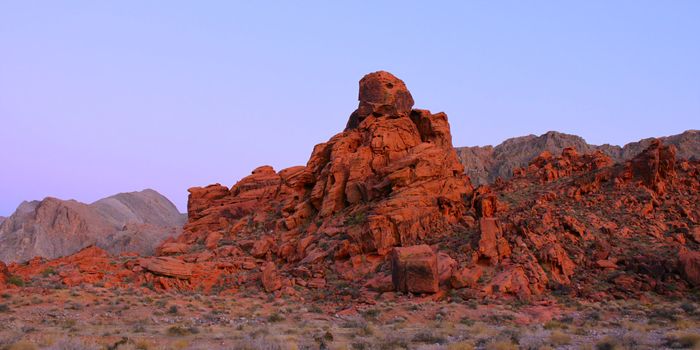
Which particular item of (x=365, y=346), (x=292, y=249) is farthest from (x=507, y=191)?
(x=365, y=346)

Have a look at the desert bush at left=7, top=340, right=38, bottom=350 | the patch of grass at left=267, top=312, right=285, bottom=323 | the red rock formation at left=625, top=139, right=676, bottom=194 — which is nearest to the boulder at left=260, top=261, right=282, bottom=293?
the patch of grass at left=267, top=312, right=285, bottom=323

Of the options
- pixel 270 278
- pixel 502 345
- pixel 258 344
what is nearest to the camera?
pixel 502 345

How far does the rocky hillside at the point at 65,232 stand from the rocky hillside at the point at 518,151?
49824 mm

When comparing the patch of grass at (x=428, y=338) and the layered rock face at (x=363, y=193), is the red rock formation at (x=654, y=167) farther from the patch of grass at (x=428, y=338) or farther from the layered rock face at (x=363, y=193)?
the patch of grass at (x=428, y=338)

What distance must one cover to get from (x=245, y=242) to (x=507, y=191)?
1988cm

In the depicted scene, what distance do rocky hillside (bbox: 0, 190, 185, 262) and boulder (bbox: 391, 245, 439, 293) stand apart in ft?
133

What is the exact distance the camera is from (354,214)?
36469 millimetres

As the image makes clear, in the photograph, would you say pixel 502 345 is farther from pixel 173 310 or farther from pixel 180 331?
pixel 173 310

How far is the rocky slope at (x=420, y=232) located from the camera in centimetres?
2845

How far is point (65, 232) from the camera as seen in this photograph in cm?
7850

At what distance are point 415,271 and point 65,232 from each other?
6624cm

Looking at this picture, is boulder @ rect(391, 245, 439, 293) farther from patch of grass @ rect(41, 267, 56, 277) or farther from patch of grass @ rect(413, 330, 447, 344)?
patch of grass @ rect(41, 267, 56, 277)

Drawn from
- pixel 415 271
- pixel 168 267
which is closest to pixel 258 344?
pixel 415 271

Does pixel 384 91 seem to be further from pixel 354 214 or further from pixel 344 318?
pixel 344 318
